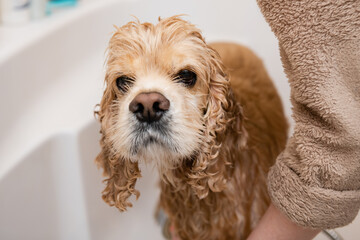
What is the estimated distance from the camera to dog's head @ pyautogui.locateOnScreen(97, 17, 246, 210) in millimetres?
853

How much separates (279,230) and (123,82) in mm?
427

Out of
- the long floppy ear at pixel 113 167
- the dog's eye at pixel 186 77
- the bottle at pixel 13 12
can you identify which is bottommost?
the long floppy ear at pixel 113 167

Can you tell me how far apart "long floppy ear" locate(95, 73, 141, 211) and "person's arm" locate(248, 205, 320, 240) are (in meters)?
0.29

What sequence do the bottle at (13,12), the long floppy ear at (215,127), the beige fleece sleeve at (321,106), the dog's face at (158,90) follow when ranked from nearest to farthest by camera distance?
the beige fleece sleeve at (321,106) → the dog's face at (158,90) → the long floppy ear at (215,127) → the bottle at (13,12)

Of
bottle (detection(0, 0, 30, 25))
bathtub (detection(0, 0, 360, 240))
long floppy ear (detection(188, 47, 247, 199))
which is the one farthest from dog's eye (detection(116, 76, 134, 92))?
bottle (detection(0, 0, 30, 25))

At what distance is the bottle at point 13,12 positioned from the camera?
1569 mm

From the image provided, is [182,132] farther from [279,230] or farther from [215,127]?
[279,230]

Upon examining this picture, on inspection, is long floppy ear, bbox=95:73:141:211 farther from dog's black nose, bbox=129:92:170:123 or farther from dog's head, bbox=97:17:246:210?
dog's black nose, bbox=129:92:170:123

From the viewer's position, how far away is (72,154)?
53.2 inches

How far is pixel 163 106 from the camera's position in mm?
828

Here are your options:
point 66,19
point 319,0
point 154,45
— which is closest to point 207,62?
point 154,45

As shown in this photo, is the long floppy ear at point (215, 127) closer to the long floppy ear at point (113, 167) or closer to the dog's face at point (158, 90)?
the dog's face at point (158, 90)

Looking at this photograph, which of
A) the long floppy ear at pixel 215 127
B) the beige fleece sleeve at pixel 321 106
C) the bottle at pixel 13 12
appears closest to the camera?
the beige fleece sleeve at pixel 321 106

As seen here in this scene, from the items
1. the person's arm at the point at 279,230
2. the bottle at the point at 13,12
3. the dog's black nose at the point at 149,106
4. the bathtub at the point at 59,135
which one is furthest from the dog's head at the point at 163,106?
the bottle at the point at 13,12
